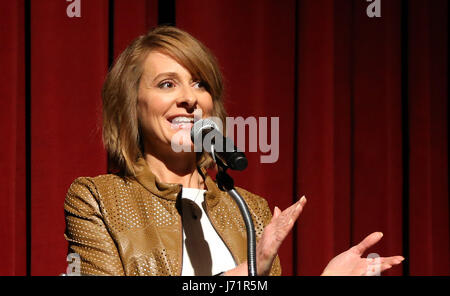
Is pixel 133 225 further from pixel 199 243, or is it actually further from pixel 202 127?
pixel 202 127

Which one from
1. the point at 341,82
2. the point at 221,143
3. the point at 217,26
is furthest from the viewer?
the point at 341,82

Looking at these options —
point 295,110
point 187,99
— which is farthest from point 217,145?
point 295,110

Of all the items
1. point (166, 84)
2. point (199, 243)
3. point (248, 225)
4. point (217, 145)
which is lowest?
point (199, 243)

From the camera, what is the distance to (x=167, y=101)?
1.51 m

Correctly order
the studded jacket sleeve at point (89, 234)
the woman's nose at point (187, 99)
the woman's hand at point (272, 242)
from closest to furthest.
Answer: the woman's hand at point (272, 242), the studded jacket sleeve at point (89, 234), the woman's nose at point (187, 99)

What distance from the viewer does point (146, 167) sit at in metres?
1.55

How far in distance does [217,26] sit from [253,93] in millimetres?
265

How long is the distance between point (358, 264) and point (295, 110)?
115 centimetres

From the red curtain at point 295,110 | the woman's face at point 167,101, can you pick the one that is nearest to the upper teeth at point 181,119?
the woman's face at point 167,101

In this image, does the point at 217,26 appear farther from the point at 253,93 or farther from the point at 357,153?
the point at 357,153

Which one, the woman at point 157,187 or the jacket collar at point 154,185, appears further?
the jacket collar at point 154,185

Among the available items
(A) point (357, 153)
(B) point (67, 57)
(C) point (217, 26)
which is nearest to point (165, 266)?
(B) point (67, 57)

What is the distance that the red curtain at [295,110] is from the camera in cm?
193

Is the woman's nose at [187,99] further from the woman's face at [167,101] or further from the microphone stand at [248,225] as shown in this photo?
the microphone stand at [248,225]
